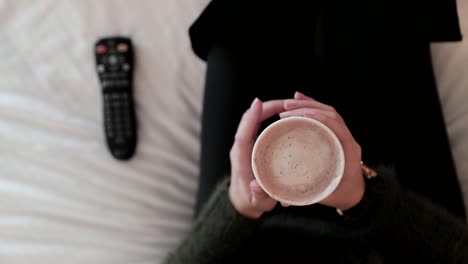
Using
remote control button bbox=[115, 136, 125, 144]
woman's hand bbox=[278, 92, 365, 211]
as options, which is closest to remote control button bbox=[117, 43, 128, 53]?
remote control button bbox=[115, 136, 125, 144]

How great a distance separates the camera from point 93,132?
3.02ft

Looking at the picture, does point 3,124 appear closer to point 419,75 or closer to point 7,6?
point 7,6

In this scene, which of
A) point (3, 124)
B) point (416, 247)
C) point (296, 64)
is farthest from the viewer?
point (3, 124)

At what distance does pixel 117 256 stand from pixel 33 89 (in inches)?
13.0

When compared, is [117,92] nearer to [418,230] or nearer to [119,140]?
[119,140]

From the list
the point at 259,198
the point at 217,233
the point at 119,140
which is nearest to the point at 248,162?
the point at 259,198

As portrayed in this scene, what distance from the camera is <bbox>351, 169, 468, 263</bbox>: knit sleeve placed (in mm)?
683

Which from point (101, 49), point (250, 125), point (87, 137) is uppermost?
point (250, 125)

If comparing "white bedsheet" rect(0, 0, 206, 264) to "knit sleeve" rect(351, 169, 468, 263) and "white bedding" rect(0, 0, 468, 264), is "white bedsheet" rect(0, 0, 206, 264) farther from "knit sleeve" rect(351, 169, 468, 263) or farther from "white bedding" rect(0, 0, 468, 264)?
"knit sleeve" rect(351, 169, 468, 263)

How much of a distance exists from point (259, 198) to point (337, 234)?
16cm

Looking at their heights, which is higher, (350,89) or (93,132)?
(350,89)

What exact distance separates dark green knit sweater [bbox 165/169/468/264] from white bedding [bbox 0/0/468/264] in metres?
0.13

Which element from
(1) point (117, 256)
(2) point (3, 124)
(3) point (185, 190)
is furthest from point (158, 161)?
(2) point (3, 124)

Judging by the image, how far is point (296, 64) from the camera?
802 millimetres
